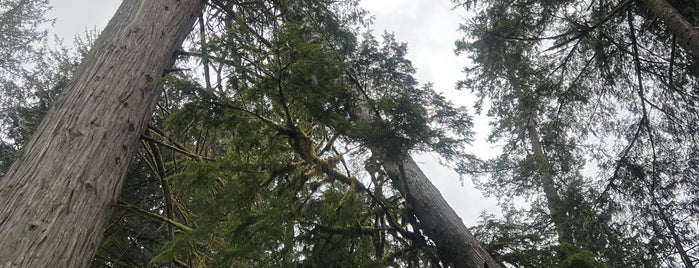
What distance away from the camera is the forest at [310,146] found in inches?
120

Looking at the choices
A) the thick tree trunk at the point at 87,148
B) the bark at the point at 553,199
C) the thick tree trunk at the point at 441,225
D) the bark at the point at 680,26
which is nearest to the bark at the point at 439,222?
the thick tree trunk at the point at 441,225

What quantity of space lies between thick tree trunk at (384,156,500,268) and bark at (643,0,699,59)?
9.20 feet

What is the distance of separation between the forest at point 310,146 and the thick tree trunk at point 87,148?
0.01 metres

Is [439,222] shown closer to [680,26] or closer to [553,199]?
[680,26]

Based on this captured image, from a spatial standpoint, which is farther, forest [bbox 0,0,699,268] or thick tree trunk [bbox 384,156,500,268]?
thick tree trunk [bbox 384,156,500,268]

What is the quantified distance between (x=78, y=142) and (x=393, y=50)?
3190mm

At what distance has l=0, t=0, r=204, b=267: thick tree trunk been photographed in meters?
2.47

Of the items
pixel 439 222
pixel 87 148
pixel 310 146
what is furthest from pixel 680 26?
pixel 87 148

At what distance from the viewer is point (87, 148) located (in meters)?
2.96

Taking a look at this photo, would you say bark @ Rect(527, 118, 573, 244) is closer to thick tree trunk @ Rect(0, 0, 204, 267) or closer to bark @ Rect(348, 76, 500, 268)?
bark @ Rect(348, 76, 500, 268)

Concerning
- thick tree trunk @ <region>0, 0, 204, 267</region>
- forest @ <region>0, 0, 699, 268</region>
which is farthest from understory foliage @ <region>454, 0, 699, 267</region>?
thick tree trunk @ <region>0, 0, 204, 267</region>

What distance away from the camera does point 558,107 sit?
309 inches

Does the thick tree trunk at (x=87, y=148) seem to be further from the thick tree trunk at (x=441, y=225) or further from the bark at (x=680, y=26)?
the bark at (x=680, y=26)

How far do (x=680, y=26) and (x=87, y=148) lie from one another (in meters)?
5.47
